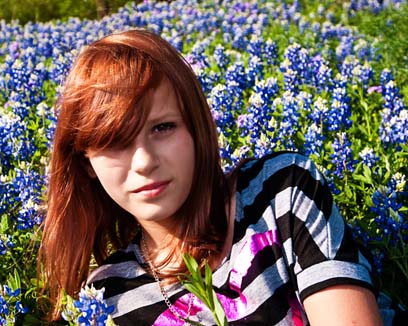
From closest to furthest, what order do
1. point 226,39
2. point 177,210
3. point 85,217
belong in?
point 177,210, point 85,217, point 226,39

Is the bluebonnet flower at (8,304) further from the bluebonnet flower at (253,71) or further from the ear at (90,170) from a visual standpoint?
the bluebonnet flower at (253,71)

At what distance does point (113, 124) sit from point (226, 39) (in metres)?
5.34

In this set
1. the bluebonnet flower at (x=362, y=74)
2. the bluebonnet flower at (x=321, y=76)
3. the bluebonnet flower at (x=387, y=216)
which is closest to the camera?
the bluebonnet flower at (x=387, y=216)

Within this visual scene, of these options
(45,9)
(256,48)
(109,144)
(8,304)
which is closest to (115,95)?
(109,144)

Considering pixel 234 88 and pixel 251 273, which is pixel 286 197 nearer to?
pixel 251 273

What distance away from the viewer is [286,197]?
2494mm

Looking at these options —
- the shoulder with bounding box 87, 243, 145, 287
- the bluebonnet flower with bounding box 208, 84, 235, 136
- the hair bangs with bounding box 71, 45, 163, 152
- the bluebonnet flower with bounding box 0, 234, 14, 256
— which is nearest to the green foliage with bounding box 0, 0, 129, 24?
the bluebonnet flower with bounding box 208, 84, 235, 136

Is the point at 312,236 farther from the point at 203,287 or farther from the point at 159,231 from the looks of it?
the point at 203,287

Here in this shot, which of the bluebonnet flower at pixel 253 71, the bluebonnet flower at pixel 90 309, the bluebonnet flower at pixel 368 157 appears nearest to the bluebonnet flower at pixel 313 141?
the bluebonnet flower at pixel 368 157

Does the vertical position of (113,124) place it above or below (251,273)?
above

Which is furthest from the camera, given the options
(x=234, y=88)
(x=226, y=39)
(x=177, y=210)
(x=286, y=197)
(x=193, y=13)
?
(x=193, y=13)

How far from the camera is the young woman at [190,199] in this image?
238cm

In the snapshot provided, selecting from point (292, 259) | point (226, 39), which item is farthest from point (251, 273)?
point (226, 39)

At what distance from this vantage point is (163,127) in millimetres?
2451
